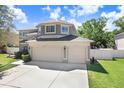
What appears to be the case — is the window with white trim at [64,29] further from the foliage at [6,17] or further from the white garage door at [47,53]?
the foliage at [6,17]

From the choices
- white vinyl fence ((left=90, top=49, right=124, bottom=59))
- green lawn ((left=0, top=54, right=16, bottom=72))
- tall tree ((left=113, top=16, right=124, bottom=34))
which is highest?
tall tree ((left=113, top=16, right=124, bottom=34))

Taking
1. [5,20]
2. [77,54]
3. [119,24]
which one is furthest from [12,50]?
[119,24]

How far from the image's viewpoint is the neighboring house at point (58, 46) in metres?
17.3

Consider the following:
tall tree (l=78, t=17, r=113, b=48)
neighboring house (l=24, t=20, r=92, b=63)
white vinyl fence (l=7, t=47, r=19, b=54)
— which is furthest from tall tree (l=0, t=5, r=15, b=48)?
tall tree (l=78, t=17, r=113, b=48)

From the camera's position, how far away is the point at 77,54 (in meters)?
17.4

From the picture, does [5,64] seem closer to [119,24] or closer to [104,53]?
[104,53]

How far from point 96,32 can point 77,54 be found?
856 inches

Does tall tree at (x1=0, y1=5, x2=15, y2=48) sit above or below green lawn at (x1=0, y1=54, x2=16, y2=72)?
above

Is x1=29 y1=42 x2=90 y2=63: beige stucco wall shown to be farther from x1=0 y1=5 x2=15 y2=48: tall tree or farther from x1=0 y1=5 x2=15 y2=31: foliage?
x1=0 y1=5 x2=15 y2=31: foliage

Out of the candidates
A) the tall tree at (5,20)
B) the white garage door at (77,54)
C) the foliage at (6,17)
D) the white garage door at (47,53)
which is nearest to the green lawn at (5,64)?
the tall tree at (5,20)

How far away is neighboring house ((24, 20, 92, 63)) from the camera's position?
1727 cm

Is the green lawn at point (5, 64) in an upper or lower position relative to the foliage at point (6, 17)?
lower

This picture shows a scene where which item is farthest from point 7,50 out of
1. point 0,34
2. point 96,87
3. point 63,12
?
point 96,87

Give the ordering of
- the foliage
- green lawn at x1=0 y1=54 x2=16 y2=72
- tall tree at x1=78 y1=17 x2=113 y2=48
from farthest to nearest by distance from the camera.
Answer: tall tree at x1=78 y1=17 x2=113 y2=48
the foliage
green lawn at x1=0 y1=54 x2=16 y2=72
